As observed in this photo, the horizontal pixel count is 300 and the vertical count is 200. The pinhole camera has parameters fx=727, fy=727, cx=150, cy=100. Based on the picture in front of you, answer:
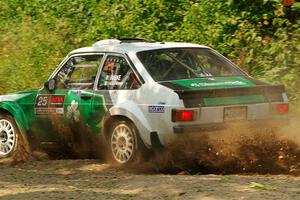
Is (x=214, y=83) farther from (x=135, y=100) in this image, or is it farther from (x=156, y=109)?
(x=135, y=100)

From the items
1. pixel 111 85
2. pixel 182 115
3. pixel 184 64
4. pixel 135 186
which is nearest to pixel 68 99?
pixel 111 85

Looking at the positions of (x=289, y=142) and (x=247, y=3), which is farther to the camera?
(x=247, y=3)

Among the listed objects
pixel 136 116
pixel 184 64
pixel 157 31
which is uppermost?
pixel 157 31

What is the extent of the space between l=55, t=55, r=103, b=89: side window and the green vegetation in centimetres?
383

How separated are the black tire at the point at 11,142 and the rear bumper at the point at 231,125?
2.96 metres

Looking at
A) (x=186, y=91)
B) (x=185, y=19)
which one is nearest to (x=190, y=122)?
(x=186, y=91)

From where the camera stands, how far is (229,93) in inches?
338

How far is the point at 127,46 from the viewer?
951cm

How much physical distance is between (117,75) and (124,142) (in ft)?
3.06

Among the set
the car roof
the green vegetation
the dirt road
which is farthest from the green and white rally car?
the green vegetation

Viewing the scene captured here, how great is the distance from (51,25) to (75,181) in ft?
30.3

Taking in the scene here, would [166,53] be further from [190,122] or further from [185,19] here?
[185,19]

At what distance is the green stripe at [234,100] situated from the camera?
8445mm

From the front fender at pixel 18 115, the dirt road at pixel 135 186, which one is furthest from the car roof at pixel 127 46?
the dirt road at pixel 135 186
